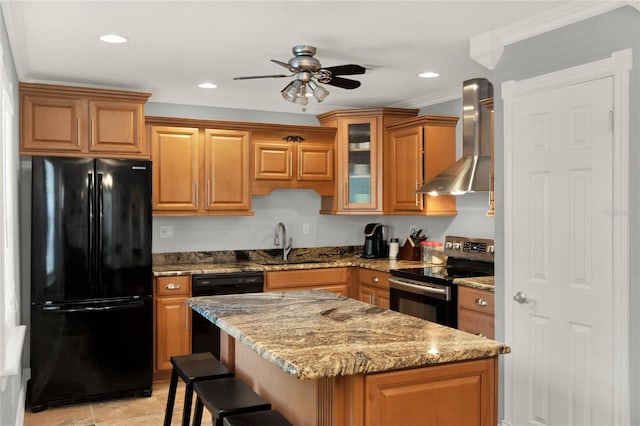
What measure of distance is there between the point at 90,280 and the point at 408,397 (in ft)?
9.80

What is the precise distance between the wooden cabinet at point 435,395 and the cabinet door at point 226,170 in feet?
11.2

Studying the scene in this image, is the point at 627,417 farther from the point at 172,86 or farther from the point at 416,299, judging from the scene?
the point at 172,86

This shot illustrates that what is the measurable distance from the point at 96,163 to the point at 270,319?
2.33 meters

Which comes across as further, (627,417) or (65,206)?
(65,206)

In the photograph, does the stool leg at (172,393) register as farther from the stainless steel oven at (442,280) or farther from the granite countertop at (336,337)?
the stainless steel oven at (442,280)

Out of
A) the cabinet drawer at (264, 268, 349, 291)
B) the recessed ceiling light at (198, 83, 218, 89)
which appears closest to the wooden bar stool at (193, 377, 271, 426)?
the cabinet drawer at (264, 268, 349, 291)

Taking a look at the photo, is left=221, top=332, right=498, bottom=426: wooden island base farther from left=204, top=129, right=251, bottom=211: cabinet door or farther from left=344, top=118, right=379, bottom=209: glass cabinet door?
left=344, top=118, right=379, bottom=209: glass cabinet door

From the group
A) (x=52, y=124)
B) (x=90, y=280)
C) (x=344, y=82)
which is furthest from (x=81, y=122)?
(x=344, y=82)

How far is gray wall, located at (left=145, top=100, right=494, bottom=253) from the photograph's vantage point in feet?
16.9

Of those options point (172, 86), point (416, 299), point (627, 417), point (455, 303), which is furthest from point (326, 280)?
point (627, 417)

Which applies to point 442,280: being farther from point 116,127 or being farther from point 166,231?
point 116,127

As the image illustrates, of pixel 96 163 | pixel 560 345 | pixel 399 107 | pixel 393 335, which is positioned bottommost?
pixel 560 345

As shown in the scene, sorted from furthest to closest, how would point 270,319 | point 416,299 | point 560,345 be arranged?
point 416,299, point 560,345, point 270,319

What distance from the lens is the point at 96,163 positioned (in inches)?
171
